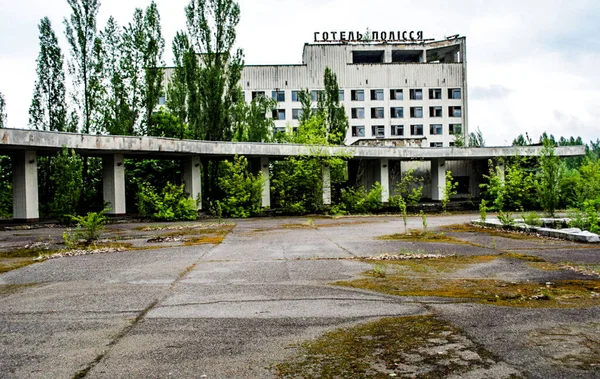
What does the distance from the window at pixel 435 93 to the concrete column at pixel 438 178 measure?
86.4ft

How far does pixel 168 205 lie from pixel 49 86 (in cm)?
1207

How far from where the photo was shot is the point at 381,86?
58.2 metres

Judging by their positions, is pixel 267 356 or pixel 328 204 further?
pixel 328 204

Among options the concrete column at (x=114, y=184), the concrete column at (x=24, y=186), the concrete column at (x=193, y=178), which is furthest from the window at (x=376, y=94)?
the concrete column at (x=24, y=186)

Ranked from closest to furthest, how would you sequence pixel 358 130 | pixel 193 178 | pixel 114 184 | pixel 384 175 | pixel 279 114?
pixel 114 184 < pixel 193 178 < pixel 384 175 < pixel 279 114 < pixel 358 130

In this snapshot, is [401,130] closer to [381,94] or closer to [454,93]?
[381,94]

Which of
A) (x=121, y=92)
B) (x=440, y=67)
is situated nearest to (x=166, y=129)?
(x=121, y=92)

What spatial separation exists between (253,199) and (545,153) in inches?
576

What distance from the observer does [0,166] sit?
2855cm

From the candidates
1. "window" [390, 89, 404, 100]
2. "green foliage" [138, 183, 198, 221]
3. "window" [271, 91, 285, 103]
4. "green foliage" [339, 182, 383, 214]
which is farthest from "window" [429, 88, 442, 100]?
"green foliage" [138, 183, 198, 221]

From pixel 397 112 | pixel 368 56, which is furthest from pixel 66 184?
pixel 368 56

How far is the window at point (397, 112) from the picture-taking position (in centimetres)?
5909

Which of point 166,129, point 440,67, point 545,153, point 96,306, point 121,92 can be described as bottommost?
point 96,306

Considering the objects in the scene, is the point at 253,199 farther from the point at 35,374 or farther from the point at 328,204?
the point at 35,374
